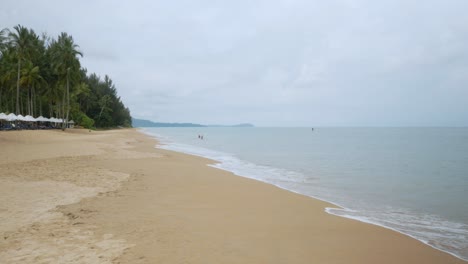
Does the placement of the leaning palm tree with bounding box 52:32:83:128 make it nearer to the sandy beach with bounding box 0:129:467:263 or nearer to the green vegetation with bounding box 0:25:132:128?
the green vegetation with bounding box 0:25:132:128

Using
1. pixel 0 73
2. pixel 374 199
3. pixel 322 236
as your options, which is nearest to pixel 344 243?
pixel 322 236

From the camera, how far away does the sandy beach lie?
5.00 meters

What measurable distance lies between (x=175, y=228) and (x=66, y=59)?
5379 cm

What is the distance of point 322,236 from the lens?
640cm

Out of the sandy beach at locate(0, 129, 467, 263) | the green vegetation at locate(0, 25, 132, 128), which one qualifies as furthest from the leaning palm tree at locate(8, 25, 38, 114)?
the sandy beach at locate(0, 129, 467, 263)

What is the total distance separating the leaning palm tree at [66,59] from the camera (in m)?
50.5

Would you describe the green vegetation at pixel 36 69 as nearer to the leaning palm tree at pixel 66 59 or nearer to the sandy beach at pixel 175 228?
the leaning palm tree at pixel 66 59

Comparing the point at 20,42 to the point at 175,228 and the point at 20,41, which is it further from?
the point at 175,228

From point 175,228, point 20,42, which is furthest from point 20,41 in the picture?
point 175,228

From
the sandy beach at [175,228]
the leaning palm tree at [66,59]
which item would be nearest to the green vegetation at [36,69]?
the leaning palm tree at [66,59]

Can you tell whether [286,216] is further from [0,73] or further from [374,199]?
[0,73]

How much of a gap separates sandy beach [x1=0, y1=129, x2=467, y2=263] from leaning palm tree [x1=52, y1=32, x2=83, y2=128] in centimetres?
4628

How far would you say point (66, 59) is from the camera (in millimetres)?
50844

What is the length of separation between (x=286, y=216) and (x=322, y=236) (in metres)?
1.53
